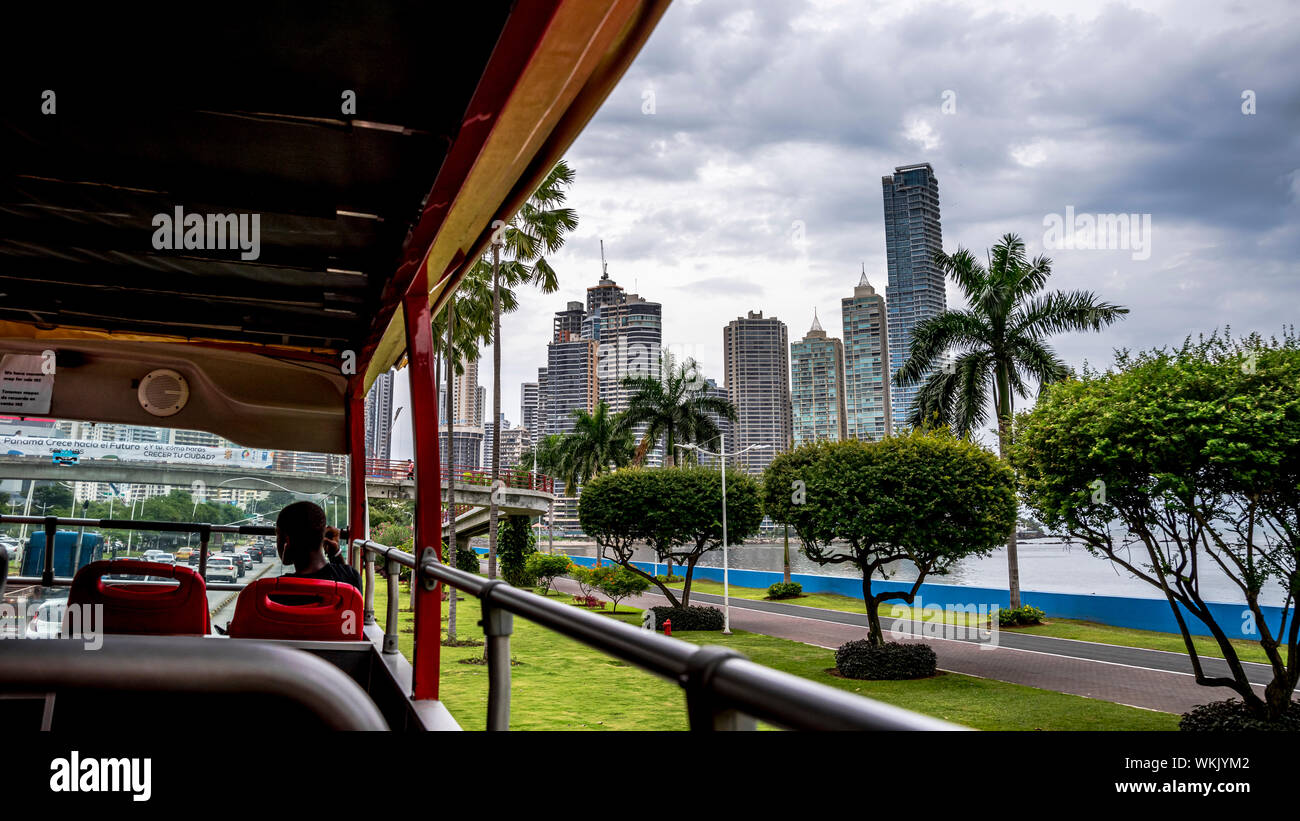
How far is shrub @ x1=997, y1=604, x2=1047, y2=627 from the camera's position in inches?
1107

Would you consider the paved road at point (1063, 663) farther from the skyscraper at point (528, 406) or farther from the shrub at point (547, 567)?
the skyscraper at point (528, 406)

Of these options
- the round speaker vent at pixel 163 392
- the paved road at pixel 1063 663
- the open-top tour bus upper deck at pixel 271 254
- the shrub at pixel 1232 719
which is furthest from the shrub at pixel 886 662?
the round speaker vent at pixel 163 392

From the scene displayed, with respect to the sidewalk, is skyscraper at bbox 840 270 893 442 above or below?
above

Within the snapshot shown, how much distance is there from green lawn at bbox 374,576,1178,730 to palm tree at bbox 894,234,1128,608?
8.89 metres

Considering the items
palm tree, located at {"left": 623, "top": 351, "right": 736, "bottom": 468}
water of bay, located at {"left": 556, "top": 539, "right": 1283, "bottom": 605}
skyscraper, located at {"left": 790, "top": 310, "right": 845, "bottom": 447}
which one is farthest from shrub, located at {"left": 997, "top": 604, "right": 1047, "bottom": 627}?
skyscraper, located at {"left": 790, "top": 310, "right": 845, "bottom": 447}

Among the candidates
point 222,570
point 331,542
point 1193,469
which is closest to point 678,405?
point 1193,469

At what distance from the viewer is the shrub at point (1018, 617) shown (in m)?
28.1

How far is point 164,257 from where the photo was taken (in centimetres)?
379

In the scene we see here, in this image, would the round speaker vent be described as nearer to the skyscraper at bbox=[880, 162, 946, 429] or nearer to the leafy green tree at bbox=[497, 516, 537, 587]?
the leafy green tree at bbox=[497, 516, 537, 587]

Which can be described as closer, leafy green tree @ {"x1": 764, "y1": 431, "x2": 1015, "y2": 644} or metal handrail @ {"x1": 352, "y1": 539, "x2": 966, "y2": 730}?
metal handrail @ {"x1": 352, "y1": 539, "x2": 966, "y2": 730}

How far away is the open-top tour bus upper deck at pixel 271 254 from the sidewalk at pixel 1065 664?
16389 millimetres

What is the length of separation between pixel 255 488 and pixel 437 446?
7.41ft
